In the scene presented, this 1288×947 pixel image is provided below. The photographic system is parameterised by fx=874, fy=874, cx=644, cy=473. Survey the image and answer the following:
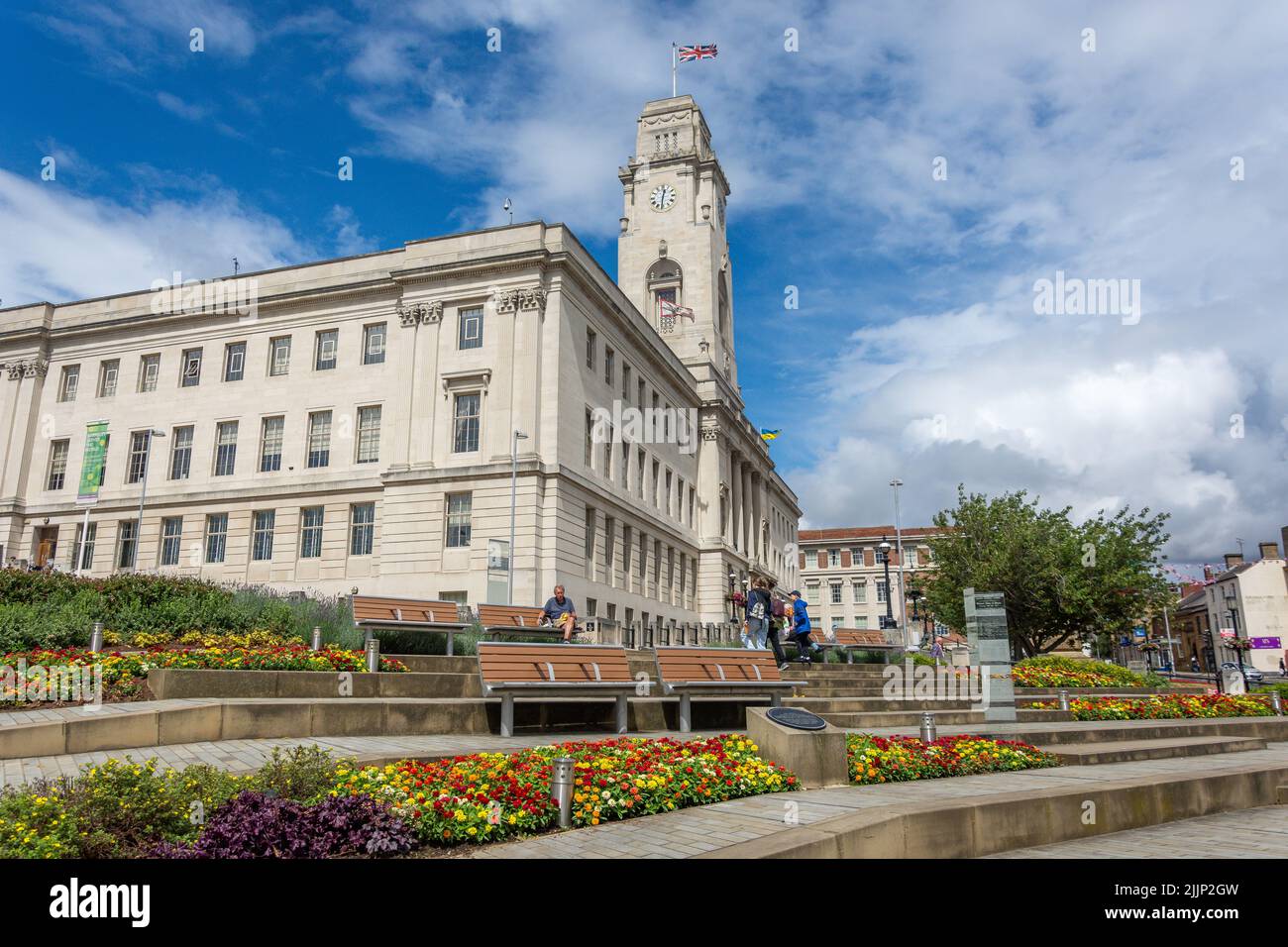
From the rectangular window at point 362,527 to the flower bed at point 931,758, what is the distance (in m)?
31.2

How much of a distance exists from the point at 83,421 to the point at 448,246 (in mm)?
21786

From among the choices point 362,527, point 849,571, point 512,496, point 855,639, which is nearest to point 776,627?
point 512,496

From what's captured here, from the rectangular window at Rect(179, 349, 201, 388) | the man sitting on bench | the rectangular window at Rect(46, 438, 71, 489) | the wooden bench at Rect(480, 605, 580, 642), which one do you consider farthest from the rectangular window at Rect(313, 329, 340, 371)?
the man sitting on bench

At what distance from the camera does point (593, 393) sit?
133ft

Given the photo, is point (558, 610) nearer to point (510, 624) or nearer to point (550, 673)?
point (510, 624)

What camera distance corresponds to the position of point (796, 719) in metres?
9.33

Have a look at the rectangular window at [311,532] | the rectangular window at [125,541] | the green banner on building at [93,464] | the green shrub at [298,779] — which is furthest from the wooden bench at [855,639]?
the green banner on building at [93,464]

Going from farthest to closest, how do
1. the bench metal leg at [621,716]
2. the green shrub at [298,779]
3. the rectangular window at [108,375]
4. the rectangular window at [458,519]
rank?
the rectangular window at [108,375] → the rectangular window at [458,519] → the bench metal leg at [621,716] → the green shrub at [298,779]

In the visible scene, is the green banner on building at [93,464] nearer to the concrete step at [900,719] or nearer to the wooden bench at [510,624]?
the wooden bench at [510,624]

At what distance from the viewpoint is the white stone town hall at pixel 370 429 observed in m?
36.2

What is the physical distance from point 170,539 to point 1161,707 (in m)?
40.3
